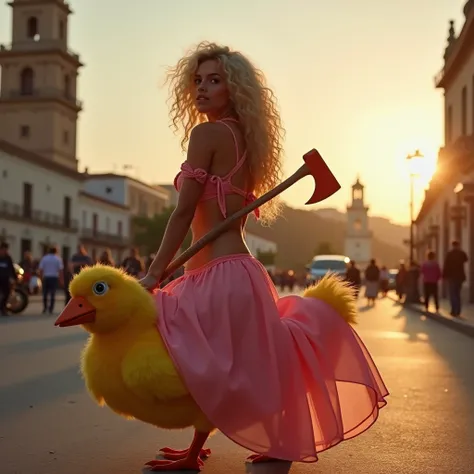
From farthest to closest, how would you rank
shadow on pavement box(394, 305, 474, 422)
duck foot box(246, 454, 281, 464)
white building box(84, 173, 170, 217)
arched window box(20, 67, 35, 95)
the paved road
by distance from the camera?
white building box(84, 173, 170, 217) < arched window box(20, 67, 35, 95) < shadow on pavement box(394, 305, 474, 422) < the paved road < duck foot box(246, 454, 281, 464)

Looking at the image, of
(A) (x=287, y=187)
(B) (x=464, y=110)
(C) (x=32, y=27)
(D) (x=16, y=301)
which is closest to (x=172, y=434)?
(A) (x=287, y=187)

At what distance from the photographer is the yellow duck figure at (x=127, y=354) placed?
131 inches

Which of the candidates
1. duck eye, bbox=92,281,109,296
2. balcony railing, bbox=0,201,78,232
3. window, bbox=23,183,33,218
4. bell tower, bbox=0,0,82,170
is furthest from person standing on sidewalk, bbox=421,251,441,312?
bell tower, bbox=0,0,82,170

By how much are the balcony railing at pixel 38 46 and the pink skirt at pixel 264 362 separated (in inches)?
2336

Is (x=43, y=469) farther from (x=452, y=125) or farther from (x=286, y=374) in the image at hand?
(x=452, y=125)

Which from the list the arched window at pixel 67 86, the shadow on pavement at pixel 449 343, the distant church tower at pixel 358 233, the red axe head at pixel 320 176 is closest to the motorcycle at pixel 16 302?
the shadow on pavement at pixel 449 343

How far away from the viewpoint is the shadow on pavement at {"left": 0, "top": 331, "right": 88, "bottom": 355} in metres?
10.3

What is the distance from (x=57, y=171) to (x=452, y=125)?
105 feet

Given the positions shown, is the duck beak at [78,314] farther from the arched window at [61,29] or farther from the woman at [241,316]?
the arched window at [61,29]

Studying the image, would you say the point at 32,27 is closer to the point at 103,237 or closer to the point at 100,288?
the point at 103,237

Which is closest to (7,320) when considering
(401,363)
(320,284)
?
(401,363)

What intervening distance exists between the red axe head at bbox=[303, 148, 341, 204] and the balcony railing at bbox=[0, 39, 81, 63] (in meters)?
59.2

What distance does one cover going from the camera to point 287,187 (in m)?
3.64

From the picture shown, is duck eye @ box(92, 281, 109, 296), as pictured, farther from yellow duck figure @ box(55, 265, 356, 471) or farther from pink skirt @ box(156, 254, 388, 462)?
pink skirt @ box(156, 254, 388, 462)
